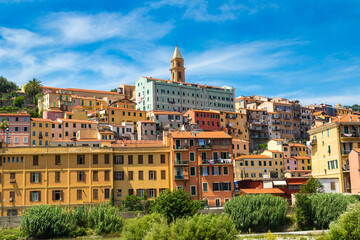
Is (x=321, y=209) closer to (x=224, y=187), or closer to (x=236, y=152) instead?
(x=224, y=187)

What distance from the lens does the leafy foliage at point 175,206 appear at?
183 feet

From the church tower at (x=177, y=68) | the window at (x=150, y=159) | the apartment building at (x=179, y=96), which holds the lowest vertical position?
the window at (x=150, y=159)

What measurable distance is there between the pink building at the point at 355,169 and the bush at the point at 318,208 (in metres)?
5.48

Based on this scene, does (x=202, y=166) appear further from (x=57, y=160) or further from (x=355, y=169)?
(x=355, y=169)

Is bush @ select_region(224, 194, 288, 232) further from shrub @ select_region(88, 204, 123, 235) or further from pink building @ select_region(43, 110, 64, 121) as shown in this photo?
pink building @ select_region(43, 110, 64, 121)

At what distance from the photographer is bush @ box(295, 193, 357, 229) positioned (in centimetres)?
5564

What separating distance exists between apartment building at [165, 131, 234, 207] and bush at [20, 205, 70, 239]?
17.8 meters

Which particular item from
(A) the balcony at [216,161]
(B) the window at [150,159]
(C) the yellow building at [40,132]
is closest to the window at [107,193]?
(B) the window at [150,159]

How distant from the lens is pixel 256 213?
183 feet

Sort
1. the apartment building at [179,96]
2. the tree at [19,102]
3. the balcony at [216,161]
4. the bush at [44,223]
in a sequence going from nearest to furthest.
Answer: the bush at [44,223] → the balcony at [216,161] → the apartment building at [179,96] → the tree at [19,102]

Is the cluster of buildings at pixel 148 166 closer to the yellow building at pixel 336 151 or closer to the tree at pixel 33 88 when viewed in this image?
the yellow building at pixel 336 151

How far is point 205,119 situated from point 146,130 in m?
18.1

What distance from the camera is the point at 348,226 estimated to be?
127 feet

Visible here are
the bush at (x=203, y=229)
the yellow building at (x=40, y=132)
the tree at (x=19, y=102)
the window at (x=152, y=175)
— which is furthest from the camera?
the tree at (x=19, y=102)
